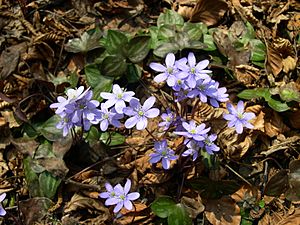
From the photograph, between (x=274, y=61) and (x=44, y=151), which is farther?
(x=274, y=61)

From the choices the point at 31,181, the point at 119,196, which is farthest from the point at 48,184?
the point at 119,196

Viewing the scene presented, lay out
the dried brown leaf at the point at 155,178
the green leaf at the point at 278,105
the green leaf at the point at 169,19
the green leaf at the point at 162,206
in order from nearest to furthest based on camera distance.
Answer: the green leaf at the point at 162,206
the dried brown leaf at the point at 155,178
the green leaf at the point at 278,105
the green leaf at the point at 169,19

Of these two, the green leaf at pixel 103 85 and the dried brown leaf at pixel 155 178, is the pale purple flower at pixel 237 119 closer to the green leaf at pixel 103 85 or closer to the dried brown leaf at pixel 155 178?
the dried brown leaf at pixel 155 178

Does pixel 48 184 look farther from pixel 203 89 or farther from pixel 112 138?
pixel 203 89

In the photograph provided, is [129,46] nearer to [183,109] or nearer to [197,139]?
[183,109]

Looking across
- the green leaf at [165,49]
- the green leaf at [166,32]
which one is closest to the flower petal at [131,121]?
the green leaf at [165,49]

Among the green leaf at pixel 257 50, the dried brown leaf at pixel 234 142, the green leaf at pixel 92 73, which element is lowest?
the dried brown leaf at pixel 234 142
